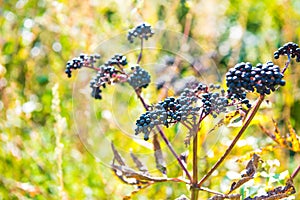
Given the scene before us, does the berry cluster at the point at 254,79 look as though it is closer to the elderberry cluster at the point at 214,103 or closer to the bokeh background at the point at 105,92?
the elderberry cluster at the point at 214,103

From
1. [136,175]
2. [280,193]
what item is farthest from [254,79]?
[136,175]

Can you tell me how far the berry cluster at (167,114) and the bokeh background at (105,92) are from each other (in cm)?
52

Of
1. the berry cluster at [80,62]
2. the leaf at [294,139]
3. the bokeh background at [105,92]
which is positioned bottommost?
the leaf at [294,139]

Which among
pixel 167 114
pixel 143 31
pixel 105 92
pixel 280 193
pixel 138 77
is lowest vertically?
pixel 280 193

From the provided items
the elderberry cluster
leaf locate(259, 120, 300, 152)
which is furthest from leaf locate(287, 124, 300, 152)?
the elderberry cluster

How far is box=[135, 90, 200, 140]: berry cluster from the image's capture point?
875 millimetres

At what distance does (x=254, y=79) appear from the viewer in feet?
2.70

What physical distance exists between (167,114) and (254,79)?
16cm

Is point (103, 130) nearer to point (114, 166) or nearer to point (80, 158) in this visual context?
point (80, 158)

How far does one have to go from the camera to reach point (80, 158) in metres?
2.14

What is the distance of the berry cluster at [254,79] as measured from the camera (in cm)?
82

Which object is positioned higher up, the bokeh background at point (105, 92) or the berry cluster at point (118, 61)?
the bokeh background at point (105, 92)

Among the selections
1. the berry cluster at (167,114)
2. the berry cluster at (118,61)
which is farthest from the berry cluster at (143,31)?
the berry cluster at (167,114)

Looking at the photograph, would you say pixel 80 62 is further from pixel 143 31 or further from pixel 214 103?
pixel 214 103
